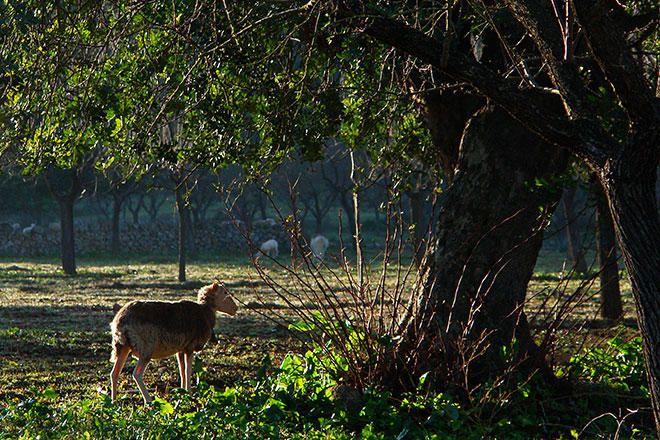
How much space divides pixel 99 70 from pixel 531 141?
449 cm

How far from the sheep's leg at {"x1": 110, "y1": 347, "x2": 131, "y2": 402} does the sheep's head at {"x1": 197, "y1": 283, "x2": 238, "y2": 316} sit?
136cm

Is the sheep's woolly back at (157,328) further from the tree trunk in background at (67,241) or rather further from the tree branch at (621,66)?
the tree trunk in background at (67,241)

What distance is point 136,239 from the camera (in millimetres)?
56250

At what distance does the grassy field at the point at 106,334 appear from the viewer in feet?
31.7

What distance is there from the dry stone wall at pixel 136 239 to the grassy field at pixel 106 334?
2414 centimetres

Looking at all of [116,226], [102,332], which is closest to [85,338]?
[102,332]

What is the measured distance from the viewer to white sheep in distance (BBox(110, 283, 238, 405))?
29.2 feet

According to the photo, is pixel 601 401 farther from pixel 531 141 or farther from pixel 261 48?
pixel 261 48

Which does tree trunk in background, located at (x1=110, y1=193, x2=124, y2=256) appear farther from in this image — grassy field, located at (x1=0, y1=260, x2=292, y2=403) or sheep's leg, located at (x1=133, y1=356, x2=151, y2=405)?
sheep's leg, located at (x1=133, y1=356, x2=151, y2=405)

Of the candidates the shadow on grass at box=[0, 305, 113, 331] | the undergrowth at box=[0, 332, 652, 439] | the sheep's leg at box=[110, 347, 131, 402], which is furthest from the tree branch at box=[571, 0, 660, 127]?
the shadow on grass at box=[0, 305, 113, 331]

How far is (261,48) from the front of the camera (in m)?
10.0

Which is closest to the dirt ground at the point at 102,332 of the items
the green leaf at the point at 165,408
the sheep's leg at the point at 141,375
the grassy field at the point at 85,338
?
the grassy field at the point at 85,338

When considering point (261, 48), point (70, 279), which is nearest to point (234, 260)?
point (70, 279)

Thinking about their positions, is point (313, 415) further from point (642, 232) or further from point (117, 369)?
point (642, 232)
